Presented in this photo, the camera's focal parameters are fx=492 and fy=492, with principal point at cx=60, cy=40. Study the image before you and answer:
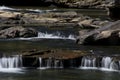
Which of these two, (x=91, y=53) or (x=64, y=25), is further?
(x=64, y=25)

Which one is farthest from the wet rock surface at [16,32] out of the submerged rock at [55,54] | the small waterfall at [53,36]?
the submerged rock at [55,54]

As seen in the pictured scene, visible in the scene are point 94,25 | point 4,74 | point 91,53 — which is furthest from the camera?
point 94,25

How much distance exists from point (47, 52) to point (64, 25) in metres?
15.9

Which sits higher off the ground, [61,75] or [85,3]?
[85,3]

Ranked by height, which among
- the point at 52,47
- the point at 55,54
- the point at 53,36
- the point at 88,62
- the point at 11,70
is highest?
the point at 55,54

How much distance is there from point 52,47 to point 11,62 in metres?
5.18

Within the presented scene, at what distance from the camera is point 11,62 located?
Result: 2698 cm

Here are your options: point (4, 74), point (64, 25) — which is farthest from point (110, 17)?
point (4, 74)

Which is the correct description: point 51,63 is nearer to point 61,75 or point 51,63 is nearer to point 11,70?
point 61,75

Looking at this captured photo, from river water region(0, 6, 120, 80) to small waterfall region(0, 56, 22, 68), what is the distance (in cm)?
35

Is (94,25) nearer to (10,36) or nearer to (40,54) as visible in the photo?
(10,36)

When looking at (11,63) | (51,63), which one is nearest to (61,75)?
(51,63)

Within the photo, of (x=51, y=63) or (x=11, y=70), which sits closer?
(x=11, y=70)

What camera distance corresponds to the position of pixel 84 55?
2789cm
